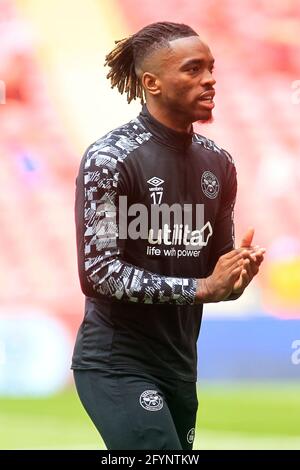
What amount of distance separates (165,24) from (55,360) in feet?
9.40

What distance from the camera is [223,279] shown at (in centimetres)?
336

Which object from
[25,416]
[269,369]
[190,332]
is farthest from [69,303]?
[190,332]

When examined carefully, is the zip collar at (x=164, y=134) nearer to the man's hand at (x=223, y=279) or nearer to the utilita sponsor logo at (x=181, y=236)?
the utilita sponsor logo at (x=181, y=236)

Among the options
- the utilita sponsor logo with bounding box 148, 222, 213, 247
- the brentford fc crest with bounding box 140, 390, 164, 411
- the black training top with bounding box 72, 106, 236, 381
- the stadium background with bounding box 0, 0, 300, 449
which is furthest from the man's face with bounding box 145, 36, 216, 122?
the stadium background with bounding box 0, 0, 300, 449

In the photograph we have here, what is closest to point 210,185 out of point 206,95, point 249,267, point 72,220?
point 206,95

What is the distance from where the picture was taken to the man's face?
11.7 feet

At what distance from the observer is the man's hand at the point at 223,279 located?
3.36m

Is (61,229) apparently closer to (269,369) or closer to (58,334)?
(58,334)

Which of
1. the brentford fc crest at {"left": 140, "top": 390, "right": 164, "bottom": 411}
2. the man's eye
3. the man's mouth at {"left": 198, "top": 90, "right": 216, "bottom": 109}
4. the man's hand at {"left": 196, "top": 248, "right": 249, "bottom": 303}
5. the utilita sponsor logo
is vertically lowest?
the brentford fc crest at {"left": 140, "top": 390, "right": 164, "bottom": 411}

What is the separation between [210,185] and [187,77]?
37 centimetres

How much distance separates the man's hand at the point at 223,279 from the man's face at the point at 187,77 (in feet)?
1.56

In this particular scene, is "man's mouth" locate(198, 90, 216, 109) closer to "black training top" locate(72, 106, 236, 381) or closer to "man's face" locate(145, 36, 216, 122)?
"man's face" locate(145, 36, 216, 122)

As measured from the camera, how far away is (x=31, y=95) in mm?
6137
